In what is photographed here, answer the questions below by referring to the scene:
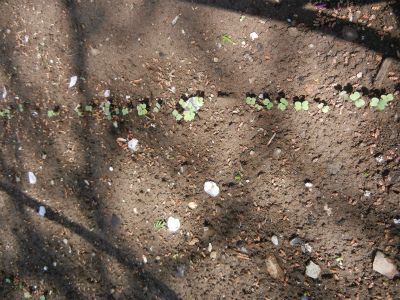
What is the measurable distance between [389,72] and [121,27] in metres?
2.05

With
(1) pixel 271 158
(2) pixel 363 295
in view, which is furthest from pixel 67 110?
(2) pixel 363 295

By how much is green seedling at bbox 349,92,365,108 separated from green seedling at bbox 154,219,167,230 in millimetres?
1652

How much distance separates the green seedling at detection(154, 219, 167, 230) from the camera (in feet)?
9.87

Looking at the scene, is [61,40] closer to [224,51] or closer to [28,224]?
[224,51]

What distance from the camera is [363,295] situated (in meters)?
2.56

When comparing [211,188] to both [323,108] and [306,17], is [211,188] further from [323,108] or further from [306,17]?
[306,17]

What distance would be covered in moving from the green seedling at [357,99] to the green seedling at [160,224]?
1.65 meters

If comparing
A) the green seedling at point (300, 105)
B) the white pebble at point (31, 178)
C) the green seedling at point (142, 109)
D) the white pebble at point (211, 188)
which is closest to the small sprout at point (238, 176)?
the white pebble at point (211, 188)

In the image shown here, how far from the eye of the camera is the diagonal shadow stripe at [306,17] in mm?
2568

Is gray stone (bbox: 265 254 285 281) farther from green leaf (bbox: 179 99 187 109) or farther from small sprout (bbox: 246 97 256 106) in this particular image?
green leaf (bbox: 179 99 187 109)

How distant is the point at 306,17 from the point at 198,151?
49.0 inches

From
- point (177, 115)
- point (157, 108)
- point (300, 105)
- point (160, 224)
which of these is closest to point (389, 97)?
point (300, 105)

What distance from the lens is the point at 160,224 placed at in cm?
301

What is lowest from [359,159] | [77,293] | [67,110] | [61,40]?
[77,293]
